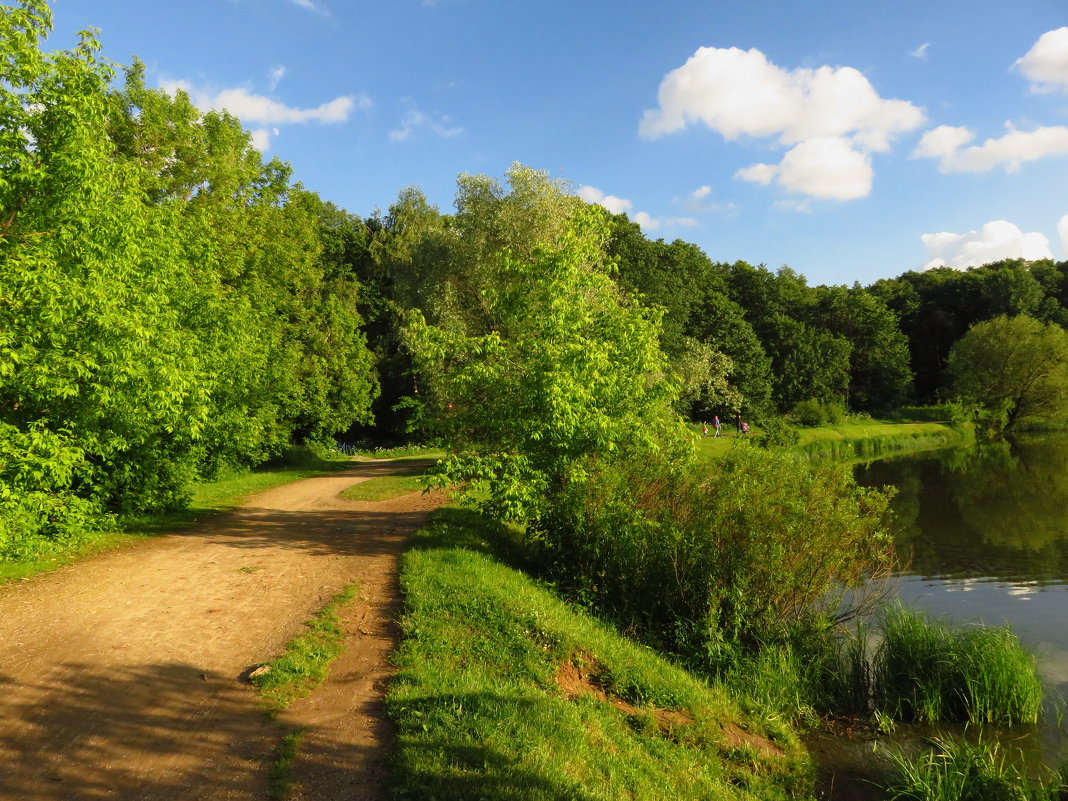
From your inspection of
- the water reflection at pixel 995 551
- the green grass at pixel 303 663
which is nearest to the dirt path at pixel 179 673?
the green grass at pixel 303 663

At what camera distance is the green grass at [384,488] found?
18.9m

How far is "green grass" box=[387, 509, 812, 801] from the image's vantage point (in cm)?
483

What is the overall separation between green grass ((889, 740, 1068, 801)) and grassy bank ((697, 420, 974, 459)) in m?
27.7

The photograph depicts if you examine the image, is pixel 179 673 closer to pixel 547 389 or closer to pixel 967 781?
pixel 547 389

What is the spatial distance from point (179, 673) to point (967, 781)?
7.90 metres

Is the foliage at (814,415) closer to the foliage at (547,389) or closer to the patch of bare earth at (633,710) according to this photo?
the foliage at (547,389)

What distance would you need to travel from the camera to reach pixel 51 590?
8.88 m

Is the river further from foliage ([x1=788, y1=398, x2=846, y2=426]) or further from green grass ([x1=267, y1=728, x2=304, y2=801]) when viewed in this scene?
foliage ([x1=788, y1=398, x2=846, y2=426])

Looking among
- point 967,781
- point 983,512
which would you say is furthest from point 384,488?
point 983,512

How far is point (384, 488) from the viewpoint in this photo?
20.2m

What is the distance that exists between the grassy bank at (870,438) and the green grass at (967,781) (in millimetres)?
27681

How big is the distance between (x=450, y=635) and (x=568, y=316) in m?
6.11

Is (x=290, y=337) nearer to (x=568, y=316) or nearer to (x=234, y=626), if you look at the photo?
(x=568, y=316)

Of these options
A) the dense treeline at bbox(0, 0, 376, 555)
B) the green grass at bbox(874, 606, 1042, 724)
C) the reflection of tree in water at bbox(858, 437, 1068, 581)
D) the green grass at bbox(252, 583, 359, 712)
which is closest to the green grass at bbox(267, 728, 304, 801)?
the green grass at bbox(252, 583, 359, 712)
